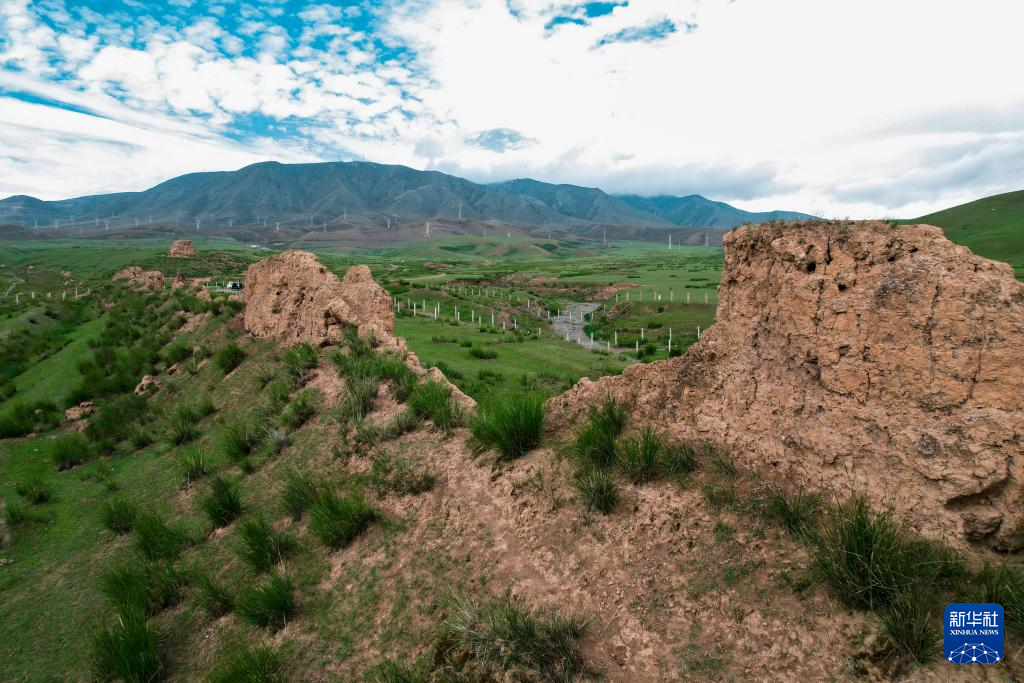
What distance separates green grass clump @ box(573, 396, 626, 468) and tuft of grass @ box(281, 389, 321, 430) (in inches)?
258

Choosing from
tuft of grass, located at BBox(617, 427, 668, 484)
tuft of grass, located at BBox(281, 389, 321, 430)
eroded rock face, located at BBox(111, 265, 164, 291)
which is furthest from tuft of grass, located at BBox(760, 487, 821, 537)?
eroded rock face, located at BBox(111, 265, 164, 291)

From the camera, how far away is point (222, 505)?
26.8 ft

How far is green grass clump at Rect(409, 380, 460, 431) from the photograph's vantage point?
8.74 m

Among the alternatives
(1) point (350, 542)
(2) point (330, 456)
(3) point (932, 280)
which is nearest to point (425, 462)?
(1) point (350, 542)

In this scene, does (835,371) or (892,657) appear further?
(835,371)

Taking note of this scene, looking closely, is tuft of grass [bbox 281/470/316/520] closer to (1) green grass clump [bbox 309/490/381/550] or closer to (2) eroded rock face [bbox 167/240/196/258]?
(1) green grass clump [bbox 309/490/381/550]

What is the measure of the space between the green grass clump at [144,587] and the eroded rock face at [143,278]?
40.1 meters

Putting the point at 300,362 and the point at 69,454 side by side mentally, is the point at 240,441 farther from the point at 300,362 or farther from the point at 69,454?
the point at 69,454

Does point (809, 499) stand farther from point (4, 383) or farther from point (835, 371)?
→ point (4, 383)

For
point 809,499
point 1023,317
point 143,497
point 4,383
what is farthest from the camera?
point 4,383

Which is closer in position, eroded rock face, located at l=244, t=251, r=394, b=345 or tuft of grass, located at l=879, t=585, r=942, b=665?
tuft of grass, located at l=879, t=585, r=942, b=665

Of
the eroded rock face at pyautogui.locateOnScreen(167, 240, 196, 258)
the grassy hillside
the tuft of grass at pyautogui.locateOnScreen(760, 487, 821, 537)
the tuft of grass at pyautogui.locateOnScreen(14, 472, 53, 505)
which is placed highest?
the grassy hillside

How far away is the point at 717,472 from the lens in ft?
17.5

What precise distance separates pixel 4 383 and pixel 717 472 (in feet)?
86.1
